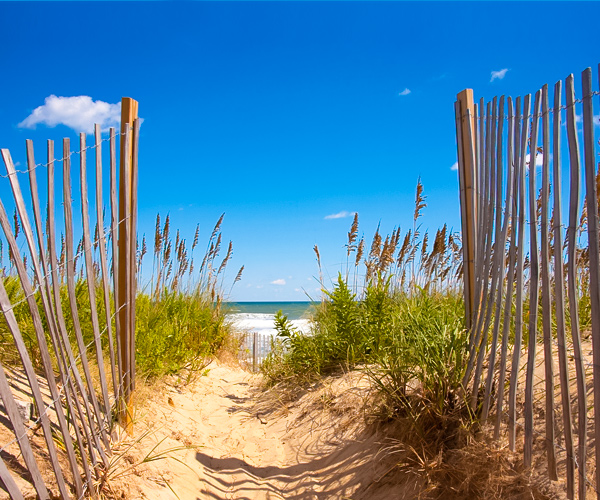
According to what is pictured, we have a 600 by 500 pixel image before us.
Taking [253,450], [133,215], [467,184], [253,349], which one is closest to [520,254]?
[467,184]

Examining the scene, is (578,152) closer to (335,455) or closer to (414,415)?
(414,415)

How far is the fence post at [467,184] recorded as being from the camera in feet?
10.3

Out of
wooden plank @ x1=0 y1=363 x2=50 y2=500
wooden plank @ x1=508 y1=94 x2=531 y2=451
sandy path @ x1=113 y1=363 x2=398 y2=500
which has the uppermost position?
wooden plank @ x1=508 y1=94 x2=531 y2=451

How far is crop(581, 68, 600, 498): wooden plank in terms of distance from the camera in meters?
1.88

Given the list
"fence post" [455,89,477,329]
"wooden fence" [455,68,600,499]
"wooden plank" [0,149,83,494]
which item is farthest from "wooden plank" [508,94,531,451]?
"wooden plank" [0,149,83,494]

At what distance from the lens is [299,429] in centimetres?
411

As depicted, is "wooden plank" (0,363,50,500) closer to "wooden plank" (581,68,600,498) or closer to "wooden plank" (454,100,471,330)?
"wooden plank" (581,68,600,498)

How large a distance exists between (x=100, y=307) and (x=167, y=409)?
109 centimetres

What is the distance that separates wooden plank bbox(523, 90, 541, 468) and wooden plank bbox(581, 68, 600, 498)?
0.94 feet

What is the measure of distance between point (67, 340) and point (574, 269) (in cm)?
235

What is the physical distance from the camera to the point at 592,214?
1887 millimetres

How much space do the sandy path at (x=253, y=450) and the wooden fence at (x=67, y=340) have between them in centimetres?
38

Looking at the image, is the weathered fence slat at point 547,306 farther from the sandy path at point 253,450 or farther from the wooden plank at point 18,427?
the wooden plank at point 18,427

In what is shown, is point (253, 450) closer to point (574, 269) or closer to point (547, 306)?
point (547, 306)
